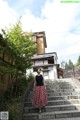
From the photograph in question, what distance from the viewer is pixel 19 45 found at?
11555 mm

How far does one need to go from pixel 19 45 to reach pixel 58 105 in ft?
11.3

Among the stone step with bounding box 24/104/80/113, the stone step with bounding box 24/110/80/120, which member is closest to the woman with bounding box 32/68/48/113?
the stone step with bounding box 24/104/80/113

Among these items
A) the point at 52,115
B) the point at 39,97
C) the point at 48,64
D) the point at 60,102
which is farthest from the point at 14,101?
the point at 48,64

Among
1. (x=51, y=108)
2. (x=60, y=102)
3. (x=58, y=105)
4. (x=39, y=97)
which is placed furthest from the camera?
(x=60, y=102)

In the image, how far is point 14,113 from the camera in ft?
27.3

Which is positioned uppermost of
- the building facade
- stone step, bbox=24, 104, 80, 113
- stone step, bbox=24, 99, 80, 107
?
the building facade

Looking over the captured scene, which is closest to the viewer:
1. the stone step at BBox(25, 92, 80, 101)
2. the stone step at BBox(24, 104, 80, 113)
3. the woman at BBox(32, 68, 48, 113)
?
the woman at BBox(32, 68, 48, 113)

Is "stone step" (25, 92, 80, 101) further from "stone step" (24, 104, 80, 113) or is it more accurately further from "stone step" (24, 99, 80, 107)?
"stone step" (24, 104, 80, 113)

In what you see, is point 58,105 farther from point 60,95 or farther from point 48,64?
point 48,64

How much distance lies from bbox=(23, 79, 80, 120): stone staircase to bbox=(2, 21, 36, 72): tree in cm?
187

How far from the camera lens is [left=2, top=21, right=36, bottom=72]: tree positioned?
37.4 ft

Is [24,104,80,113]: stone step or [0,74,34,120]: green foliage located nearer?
[0,74,34,120]: green foliage

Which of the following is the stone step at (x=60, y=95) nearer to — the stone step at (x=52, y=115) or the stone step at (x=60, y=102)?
the stone step at (x=60, y=102)

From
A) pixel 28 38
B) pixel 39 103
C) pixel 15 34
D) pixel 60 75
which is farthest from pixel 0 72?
pixel 60 75
